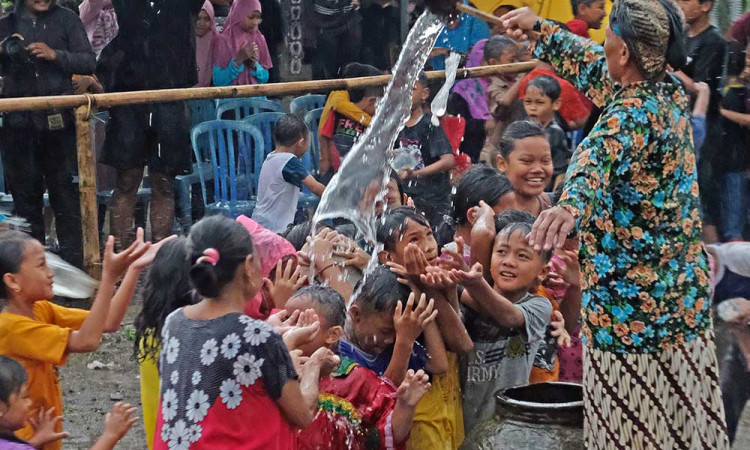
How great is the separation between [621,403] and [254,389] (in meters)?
1.16

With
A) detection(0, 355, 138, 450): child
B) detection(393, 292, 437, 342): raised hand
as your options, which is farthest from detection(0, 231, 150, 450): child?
detection(393, 292, 437, 342): raised hand

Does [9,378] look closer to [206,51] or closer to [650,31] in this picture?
[650,31]

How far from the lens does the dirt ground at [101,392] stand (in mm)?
5633

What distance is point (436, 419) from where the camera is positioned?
13.9 feet

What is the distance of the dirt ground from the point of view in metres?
5.63

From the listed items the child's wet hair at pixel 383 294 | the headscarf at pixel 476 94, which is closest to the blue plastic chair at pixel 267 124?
the headscarf at pixel 476 94

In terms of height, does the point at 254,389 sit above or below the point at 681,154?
below

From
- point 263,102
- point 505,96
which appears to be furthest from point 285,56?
point 505,96

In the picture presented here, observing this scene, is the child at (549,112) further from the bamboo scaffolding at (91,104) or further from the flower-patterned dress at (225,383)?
the flower-patterned dress at (225,383)

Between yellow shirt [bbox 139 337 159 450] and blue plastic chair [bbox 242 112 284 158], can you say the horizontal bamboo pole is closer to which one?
blue plastic chair [bbox 242 112 284 158]

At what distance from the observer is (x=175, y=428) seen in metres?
3.36

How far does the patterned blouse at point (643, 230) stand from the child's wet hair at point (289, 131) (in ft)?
13.2

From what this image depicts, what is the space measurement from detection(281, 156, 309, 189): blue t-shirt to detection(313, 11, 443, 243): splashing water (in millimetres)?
322

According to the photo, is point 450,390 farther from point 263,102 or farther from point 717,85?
point 263,102
